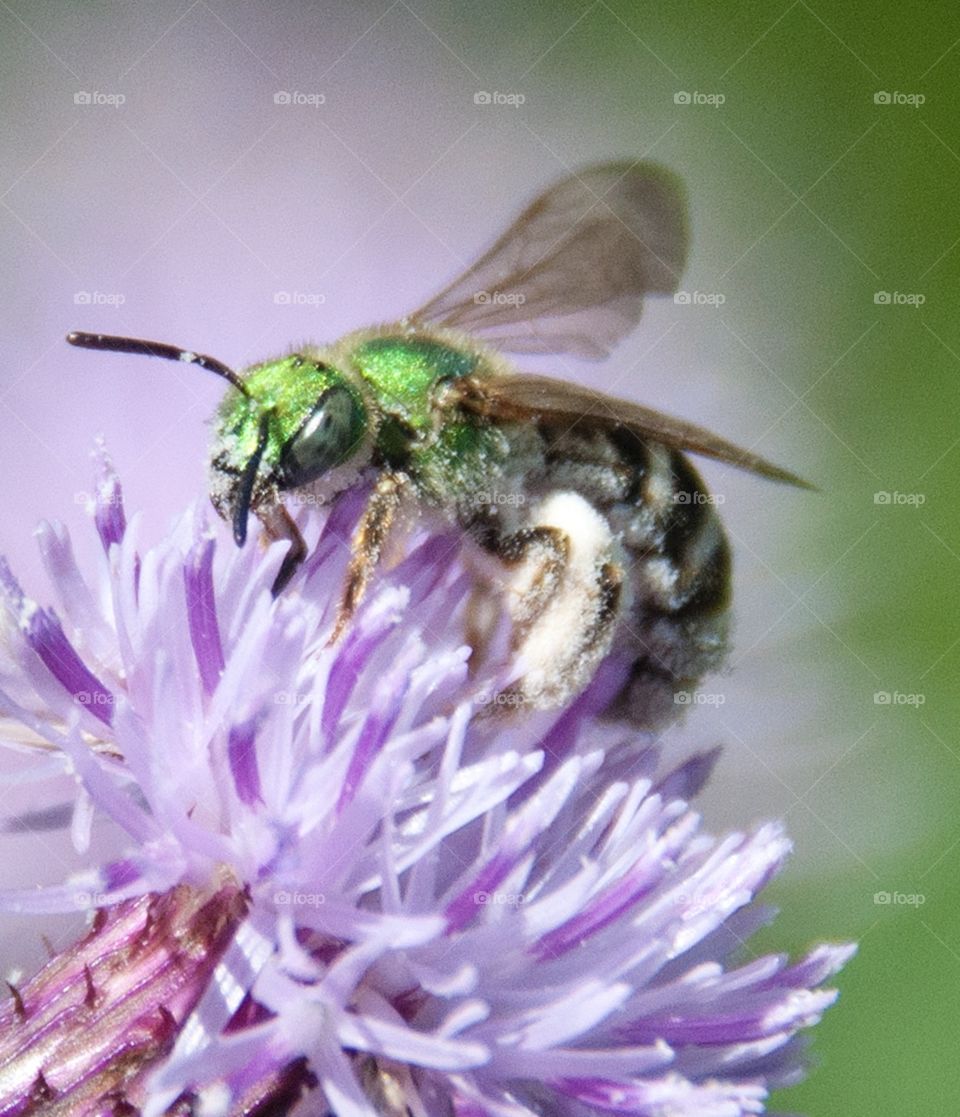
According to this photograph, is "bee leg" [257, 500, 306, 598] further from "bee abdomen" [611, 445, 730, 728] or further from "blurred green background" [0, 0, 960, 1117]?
"blurred green background" [0, 0, 960, 1117]

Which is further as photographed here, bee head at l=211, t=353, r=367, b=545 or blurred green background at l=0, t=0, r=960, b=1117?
blurred green background at l=0, t=0, r=960, b=1117

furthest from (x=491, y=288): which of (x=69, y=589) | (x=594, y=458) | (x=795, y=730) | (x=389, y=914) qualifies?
(x=795, y=730)

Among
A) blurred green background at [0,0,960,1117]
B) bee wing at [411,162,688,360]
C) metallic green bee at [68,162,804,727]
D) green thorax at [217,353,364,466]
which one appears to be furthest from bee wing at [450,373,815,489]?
blurred green background at [0,0,960,1117]

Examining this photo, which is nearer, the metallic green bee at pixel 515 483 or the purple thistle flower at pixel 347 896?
the purple thistle flower at pixel 347 896

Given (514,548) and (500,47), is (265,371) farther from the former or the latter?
(500,47)

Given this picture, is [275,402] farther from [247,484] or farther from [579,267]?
[579,267]

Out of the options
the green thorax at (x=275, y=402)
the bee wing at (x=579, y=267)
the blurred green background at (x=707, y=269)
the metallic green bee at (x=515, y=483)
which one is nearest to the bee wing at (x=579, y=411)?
the metallic green bee at (x=515, y=483)

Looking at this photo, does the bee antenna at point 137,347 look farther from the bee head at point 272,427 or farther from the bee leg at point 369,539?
the bee leg at point 369,539
